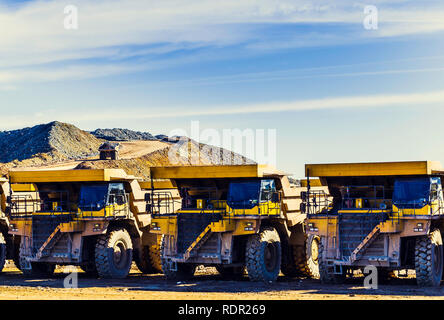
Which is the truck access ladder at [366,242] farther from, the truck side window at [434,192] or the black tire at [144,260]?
the black tire at [144,260]

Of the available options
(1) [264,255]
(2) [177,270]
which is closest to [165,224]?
(2) [177,270]

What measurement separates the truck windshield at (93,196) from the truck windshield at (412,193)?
9622 mm

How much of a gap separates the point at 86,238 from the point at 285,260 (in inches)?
266

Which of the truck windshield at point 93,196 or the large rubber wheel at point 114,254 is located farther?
the truck windshield at point 93,196

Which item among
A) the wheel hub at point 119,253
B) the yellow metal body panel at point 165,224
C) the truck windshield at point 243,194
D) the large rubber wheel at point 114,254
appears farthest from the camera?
the wheel hub at point 119,253

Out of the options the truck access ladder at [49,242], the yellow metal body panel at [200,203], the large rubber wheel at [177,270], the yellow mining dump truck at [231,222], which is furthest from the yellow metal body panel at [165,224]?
the truck access ladder at [49,242]

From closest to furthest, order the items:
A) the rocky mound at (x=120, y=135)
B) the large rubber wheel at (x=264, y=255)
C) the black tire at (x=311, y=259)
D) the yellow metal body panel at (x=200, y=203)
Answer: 1. the large rubber wheel at (x=264, y=255)
2. the yellow metal body panel at (x=200, y=203)
3. the black tire at (x=311, y=259)
4. the rocky mound at (x=120, y=135)

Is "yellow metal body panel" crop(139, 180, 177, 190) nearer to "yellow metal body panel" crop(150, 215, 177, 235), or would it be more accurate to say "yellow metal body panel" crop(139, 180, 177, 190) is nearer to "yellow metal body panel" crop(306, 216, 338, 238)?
"yellow metal body panel" crop(150, 215, 177, 235)

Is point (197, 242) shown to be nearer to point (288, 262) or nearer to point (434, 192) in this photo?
point (288, 262)

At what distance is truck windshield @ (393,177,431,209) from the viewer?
71.2 feet

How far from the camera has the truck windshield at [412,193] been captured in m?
21.7

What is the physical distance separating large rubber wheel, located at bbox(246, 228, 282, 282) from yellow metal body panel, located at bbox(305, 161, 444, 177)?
2.57 m

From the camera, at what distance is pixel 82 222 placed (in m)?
25.3

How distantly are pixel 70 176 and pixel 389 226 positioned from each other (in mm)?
10544
